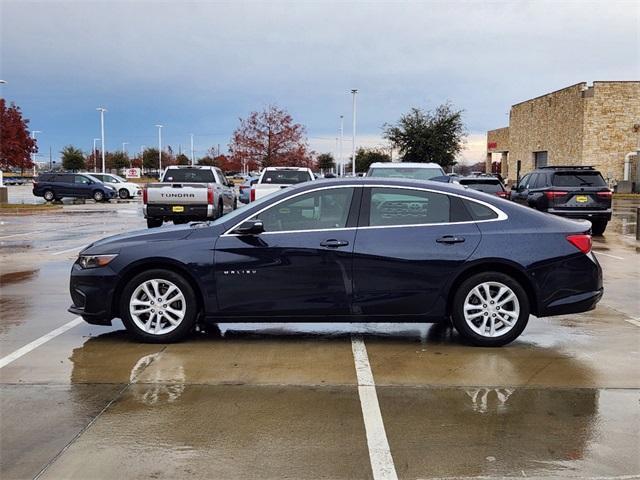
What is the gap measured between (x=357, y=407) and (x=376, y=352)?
1.49 meters

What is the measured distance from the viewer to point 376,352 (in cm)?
618

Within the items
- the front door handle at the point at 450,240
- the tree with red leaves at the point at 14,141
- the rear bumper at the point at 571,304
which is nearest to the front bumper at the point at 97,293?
the front door handle at the point at 450,240

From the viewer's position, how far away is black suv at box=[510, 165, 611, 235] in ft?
54.1

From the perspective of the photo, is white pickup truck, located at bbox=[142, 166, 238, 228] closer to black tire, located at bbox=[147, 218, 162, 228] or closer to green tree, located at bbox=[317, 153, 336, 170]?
black tire, located at bbox=[147, 218, 162, 228]

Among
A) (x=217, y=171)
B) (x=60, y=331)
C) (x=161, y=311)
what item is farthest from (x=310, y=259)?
(x=217, y=171)

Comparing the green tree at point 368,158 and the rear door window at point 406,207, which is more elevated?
the green tree at point 368,158

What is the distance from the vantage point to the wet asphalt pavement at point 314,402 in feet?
12.7

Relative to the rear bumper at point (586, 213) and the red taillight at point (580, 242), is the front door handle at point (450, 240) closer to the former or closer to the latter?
the red taillight at point (580, 242)

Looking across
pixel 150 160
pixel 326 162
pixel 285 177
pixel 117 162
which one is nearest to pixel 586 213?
pixel 285 177

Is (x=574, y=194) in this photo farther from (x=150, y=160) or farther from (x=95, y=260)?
(x=150, y=160)

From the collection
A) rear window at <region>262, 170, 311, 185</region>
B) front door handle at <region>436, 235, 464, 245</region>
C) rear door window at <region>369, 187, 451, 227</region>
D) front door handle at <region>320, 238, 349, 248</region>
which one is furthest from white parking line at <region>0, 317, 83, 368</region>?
rear window at <region>262, 170, 311, 185</region>

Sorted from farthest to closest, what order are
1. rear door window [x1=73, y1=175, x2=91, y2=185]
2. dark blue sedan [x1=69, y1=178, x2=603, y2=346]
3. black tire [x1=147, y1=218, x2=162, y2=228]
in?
rear door window [x1=73, y1=175, x2=91, y2=185] → black tire [x1=147, y1=218, x2=162, y2=228] → dark blue sedan [x1=69, y1=178, x2=603, y2=346]

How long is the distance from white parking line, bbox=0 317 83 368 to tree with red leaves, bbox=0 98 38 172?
29404 mm

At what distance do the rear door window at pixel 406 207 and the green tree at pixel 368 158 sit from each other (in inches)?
2175
